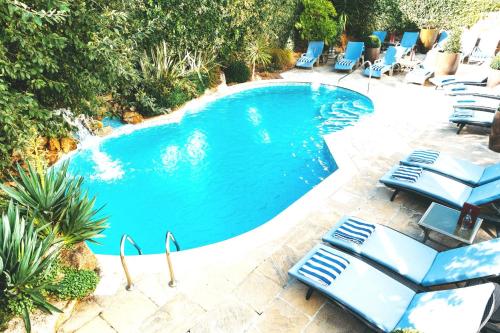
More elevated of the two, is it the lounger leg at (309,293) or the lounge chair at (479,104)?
the lounge chair at (479,104)

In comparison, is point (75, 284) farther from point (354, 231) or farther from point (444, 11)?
point (444, 11)

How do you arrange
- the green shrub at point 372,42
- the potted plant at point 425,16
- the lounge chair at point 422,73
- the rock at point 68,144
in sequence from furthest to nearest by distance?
the potted plant at point 425,16
the green shrub at point 372,42
the lounge chair at point 422,73
the rock at point 68,144

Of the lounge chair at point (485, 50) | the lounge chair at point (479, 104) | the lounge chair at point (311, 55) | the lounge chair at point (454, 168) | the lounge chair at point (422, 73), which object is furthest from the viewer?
the lounge chair at point (311, 55)

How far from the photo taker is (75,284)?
4605mm

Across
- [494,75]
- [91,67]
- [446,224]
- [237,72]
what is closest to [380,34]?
[494,75]

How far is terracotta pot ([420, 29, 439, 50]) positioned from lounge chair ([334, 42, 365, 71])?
5.61m

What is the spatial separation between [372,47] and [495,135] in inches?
430

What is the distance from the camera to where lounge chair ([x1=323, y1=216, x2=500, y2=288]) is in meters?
4.26

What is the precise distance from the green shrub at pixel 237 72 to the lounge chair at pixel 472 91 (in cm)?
858

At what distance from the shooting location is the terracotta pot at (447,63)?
13.6 metres

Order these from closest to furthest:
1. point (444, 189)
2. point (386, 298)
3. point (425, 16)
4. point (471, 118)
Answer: point (386, 298) < point (444, 189) < point (471, 118) < point (425, 16)

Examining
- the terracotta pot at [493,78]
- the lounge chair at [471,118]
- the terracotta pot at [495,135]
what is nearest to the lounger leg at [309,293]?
the terracotta pot at [495,135]

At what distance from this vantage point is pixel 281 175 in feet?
29.7

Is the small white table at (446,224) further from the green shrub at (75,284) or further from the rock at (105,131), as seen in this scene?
the rock at (105,131)
